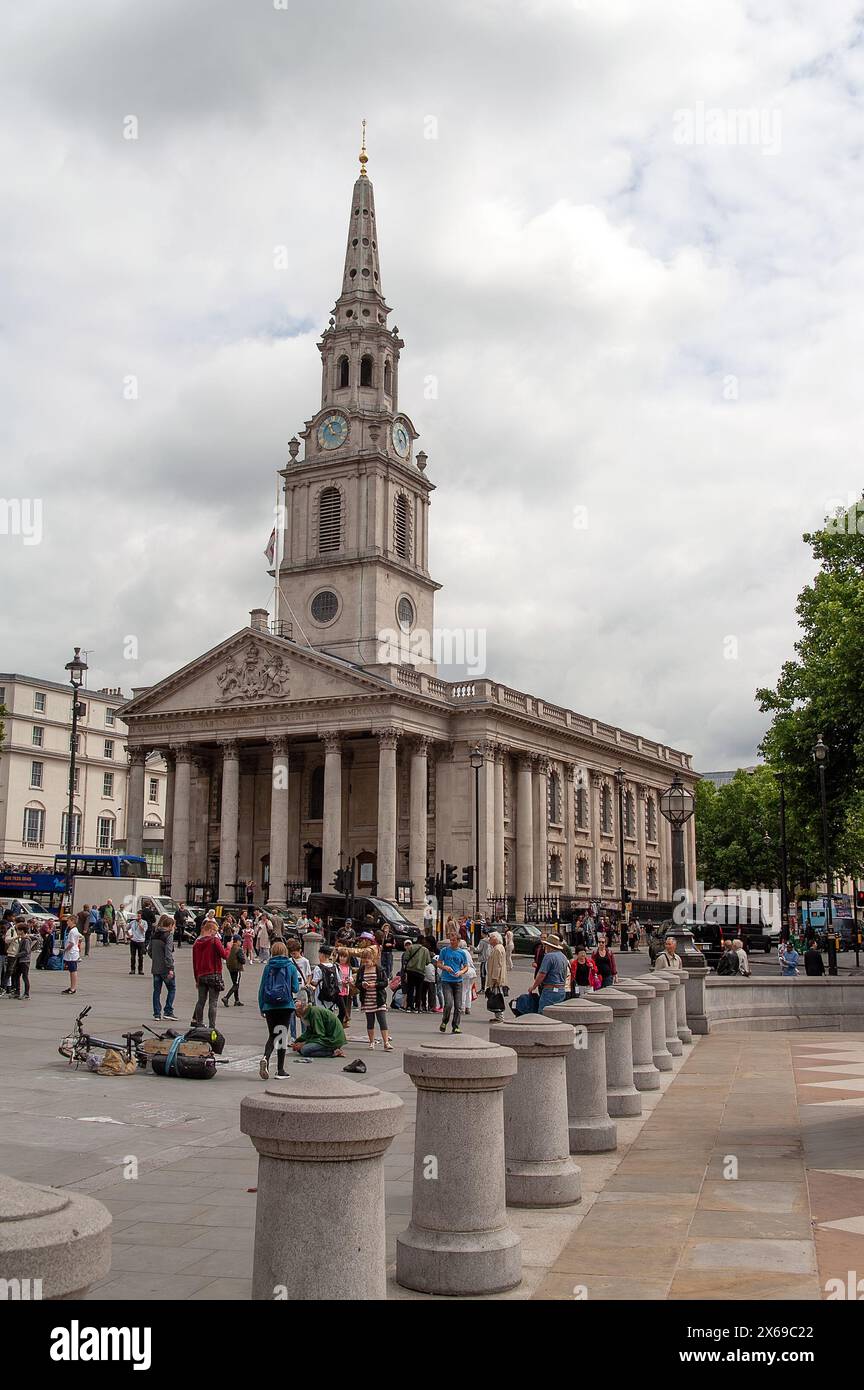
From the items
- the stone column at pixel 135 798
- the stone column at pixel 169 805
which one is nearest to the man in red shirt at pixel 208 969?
the stone column at pixel 135 798

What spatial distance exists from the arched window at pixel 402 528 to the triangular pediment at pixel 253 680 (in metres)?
11.3

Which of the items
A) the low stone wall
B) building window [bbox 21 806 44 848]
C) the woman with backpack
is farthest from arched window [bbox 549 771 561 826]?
the woman with backpack

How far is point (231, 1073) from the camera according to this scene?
16.5 meters

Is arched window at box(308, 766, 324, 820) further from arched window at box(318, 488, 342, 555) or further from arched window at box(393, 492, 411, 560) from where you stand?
arched window at box(393, 492, 411, 560)

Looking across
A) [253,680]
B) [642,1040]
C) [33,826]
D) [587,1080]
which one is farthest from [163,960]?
[33,826]

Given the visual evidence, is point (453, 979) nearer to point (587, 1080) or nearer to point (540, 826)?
point (587, 1080)

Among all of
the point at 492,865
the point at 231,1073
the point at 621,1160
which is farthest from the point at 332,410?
the point at 621,1160

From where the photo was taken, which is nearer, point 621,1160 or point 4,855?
point 621,1160

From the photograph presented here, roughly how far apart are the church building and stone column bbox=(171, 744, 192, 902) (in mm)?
98

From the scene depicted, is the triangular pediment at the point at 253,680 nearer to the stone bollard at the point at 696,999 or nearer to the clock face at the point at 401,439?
the clock face at the point at 401,439

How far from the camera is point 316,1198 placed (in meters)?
5.33

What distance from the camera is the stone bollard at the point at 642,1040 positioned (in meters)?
14.9
